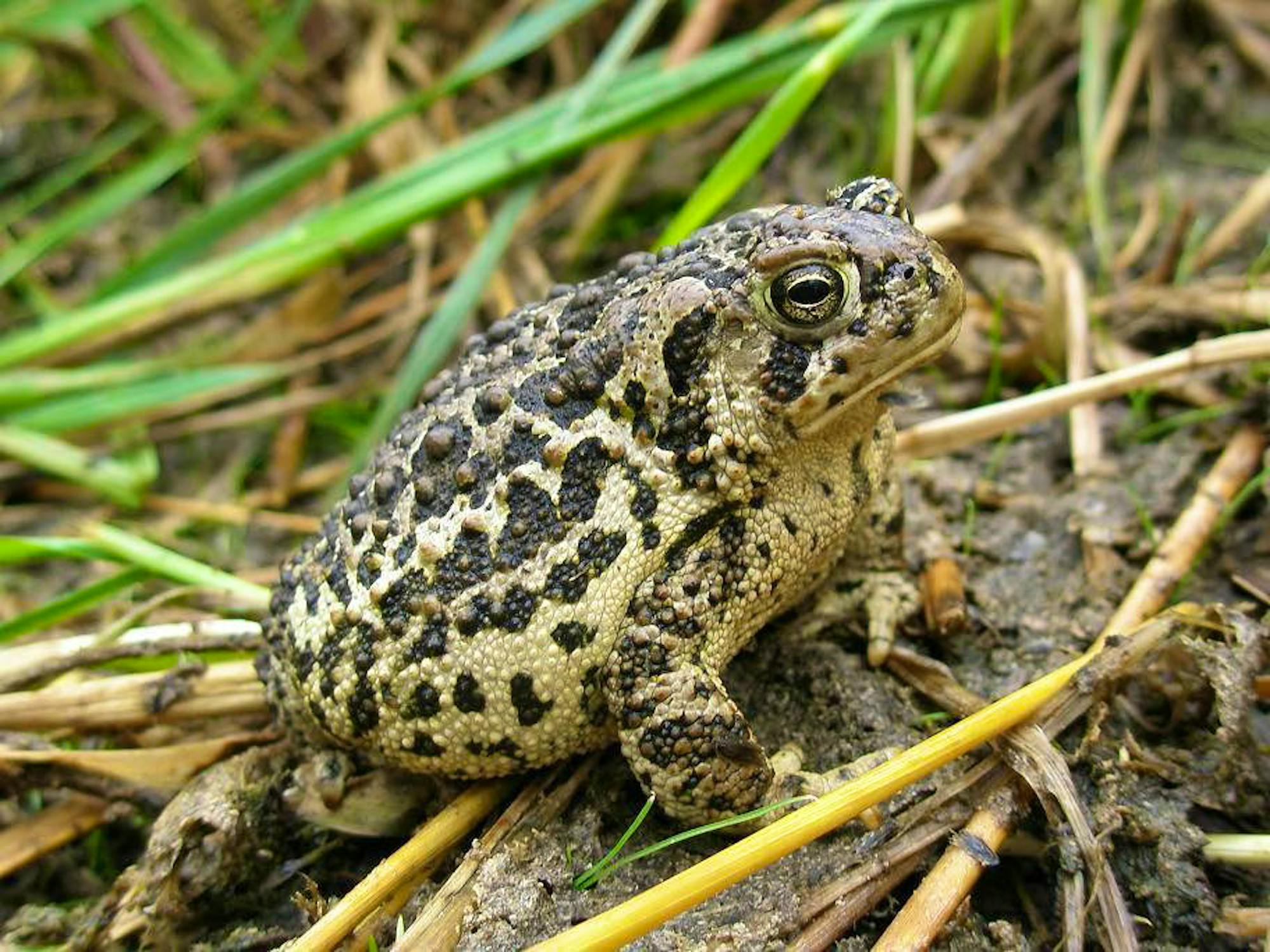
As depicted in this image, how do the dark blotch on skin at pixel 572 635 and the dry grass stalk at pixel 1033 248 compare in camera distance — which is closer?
the dark blotch on skin at pixel 572 635

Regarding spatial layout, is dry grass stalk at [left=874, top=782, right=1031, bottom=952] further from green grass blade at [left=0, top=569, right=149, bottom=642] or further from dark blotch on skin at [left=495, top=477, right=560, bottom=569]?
green grass blade at [left=0, top=569, right=149, bottom=642]

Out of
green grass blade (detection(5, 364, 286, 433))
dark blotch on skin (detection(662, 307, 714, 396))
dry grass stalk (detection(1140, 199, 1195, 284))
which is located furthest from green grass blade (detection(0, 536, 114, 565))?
dry grass stalk (detection(1140, 199, 1195, 284))

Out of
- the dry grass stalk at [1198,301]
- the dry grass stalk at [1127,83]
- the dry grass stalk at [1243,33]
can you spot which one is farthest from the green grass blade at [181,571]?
the dry grass stalk at [1243,33]

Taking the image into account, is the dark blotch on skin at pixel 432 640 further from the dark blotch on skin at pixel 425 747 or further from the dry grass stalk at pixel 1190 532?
the dry grass stalk at pixel 1190 532

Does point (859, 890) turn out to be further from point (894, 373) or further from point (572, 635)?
point (894, 373)

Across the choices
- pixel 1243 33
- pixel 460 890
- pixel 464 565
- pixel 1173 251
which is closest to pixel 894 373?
pixel 464 565

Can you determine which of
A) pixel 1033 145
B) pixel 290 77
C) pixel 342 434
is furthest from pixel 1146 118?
pixel 290 77
